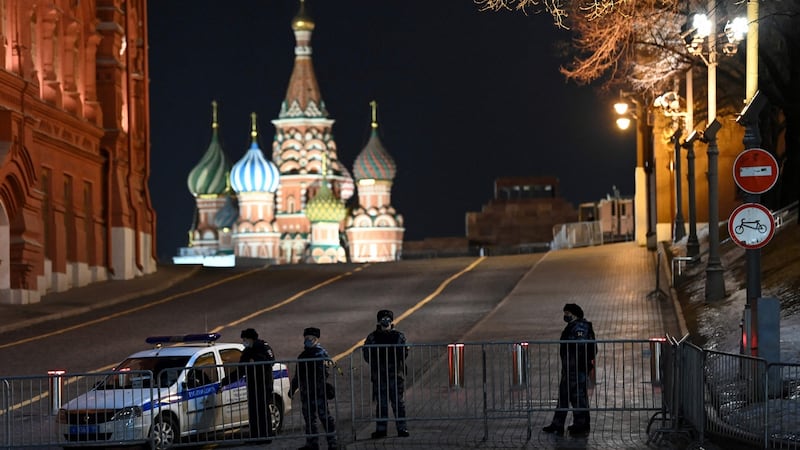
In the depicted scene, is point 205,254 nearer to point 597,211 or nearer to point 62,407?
→ point 597,211

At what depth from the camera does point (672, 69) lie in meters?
40.2

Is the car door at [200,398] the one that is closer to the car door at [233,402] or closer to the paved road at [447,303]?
the car door at [233,402]

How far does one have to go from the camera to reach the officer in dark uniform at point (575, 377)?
58.0 feet

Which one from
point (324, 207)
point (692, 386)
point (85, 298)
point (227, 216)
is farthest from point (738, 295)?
point (227, 216)

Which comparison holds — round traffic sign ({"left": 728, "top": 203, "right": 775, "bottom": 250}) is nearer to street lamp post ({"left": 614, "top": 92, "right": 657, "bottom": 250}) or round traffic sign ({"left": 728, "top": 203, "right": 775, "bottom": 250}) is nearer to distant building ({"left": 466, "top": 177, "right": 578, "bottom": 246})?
street lamp post ({"left": 614, "top": 92, "right": 657, "bottom": 250})

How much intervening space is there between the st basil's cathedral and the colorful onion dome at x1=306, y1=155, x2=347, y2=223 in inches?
4.1

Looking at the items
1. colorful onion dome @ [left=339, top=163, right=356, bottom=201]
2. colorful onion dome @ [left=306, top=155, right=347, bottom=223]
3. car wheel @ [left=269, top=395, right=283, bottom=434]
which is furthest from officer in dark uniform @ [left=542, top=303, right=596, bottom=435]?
colorful onion dome @ [left=339, top=163, right=356, bottom=201]

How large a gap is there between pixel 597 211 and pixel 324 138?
180ft

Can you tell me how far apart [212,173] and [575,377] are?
155 metres

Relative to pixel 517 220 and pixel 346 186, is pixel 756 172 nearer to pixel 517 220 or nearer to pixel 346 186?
pixel 517 220

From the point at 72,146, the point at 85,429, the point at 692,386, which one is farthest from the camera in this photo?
the point at 72,146

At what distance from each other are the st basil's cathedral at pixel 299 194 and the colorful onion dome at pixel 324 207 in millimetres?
105

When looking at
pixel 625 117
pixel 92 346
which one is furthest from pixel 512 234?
pixel 92 346

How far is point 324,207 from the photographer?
158 metres
